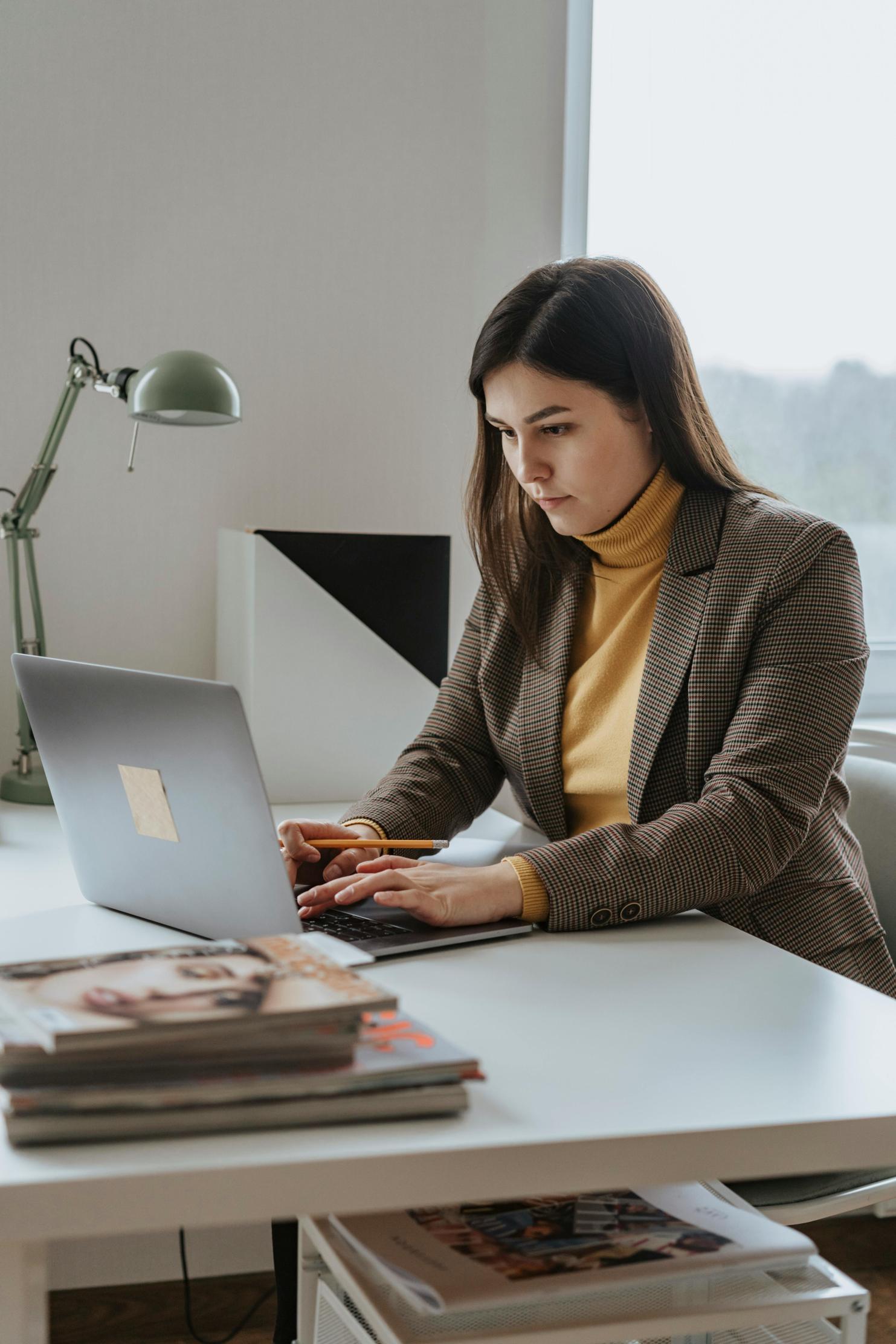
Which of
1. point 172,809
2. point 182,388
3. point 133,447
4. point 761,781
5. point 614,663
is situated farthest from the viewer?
point 133,447

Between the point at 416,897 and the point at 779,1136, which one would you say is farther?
the point at 416,897

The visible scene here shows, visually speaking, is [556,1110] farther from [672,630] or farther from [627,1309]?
[672,630]

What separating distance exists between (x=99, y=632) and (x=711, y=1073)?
1.37m

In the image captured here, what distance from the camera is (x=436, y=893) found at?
3.30ft

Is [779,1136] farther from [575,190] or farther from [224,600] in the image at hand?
[575,190]

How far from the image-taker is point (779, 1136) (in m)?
0.66

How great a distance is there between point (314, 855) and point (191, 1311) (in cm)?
95

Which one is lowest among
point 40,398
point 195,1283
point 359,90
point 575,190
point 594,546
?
point 195,1283

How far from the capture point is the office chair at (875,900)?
978 millimetres

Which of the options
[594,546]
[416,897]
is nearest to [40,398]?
[594,546]

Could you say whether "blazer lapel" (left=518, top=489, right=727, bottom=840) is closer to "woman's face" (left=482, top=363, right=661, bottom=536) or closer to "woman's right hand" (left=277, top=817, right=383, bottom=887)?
"woman's face" (left=482, top=363, right=661, bottom=536)

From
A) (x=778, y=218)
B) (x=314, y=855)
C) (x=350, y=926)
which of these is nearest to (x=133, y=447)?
(x=314, y=855)

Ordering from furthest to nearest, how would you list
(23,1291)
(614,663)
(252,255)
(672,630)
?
(252,255)
(614,663)
(672,630)
(23,1291)

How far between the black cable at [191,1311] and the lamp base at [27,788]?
0.60m
